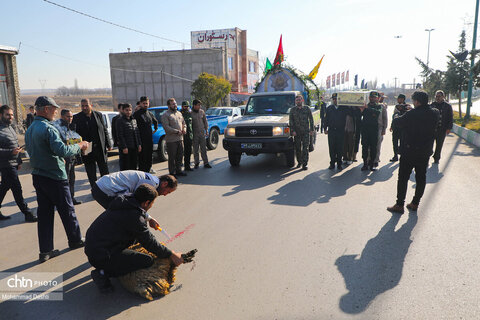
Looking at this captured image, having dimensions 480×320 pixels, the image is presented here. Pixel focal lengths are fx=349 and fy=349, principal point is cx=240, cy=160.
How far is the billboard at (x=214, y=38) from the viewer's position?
5216 centimetres

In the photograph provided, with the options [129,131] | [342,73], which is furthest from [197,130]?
[342,73]

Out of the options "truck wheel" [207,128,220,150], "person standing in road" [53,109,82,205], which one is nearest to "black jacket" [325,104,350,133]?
"truck wheel" [207,128,220,150]

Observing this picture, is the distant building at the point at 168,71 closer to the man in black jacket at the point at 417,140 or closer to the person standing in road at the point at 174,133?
the person standing in road at the point at 174,133

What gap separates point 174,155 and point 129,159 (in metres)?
1.39

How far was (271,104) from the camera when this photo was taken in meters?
10.4

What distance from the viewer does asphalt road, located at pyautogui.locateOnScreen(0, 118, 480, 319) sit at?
3086 millimetres

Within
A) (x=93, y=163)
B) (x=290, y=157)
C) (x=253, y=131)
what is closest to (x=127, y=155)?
(x=93, y=163)

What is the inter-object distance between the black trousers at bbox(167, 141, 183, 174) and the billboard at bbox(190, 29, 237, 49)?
1810 inches

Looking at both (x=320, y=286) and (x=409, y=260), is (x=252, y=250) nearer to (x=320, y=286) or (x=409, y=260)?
(x=320, y=286)

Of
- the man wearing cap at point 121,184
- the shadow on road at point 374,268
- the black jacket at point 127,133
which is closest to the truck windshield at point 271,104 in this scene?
the black jacket at point 127,133

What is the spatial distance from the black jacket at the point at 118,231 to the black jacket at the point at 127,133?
409 cm

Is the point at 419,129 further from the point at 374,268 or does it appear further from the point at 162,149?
the point at 162,149

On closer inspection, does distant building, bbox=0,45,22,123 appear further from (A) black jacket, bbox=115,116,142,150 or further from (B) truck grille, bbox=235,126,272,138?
(B) truck grille, bbox=235,126,272,138

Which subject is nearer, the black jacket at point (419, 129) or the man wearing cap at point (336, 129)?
the black jacket at point (419, 129)
